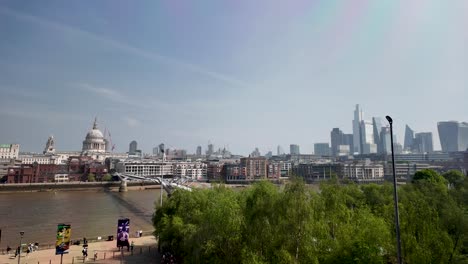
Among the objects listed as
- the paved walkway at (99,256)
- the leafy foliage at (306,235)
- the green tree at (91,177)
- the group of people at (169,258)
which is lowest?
the paved walkway at (99,256)

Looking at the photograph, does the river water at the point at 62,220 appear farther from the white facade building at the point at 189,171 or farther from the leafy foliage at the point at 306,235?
the white facade building at the point at 189,171

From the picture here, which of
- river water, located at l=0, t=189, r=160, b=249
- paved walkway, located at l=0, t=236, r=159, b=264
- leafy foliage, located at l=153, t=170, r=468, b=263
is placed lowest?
river water, located at l=0, t=189, r=160, b=249

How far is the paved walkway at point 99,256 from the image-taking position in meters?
29.7

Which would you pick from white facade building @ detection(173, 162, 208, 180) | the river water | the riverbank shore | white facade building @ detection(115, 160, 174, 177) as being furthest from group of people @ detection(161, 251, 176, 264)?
white facade building @ detection(173, 162, 208, 180)

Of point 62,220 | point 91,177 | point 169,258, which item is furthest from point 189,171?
point 169,258

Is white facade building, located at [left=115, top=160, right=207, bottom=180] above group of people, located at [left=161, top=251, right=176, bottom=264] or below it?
above

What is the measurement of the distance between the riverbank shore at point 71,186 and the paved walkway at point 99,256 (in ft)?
285

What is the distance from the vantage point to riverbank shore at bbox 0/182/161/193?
106 metres

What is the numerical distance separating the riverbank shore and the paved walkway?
86.8 meters

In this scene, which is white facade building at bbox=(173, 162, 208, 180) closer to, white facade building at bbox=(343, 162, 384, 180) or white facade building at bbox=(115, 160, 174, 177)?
white facade building at bbox=(115, 160, 174, 177)

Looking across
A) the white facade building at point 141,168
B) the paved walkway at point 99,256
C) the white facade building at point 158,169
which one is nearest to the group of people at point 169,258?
the paved walkway at point 99,256

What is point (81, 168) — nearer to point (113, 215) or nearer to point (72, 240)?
point (113, 215)

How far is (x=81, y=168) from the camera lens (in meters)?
149

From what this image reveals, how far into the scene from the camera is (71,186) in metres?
119
